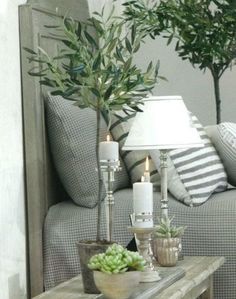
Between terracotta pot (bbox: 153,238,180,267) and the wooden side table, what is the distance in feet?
0.12

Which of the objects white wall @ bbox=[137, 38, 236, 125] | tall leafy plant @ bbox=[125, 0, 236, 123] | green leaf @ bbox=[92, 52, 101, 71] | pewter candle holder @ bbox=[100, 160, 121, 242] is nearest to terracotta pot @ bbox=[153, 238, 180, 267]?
pewter candle holder @ bbox=[100, 160, 121, 242]

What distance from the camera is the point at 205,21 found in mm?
3639

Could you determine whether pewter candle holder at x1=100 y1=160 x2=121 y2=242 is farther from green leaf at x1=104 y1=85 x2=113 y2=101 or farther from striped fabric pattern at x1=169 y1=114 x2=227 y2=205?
striped fabric pattern at x1=169 y1=114 x2=227 y2=205

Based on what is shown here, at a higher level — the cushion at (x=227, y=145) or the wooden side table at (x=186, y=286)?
the cushion at (x=227, y=145)

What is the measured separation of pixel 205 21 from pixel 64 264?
1524 millimetres

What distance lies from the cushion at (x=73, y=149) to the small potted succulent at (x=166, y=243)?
14.3 inches

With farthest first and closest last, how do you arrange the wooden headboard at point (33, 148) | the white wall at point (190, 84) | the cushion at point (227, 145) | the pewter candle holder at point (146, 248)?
the white wall at point (190, 84), the cushion at point (227, 145), the wooden headboard at point (33, 148), the pewter candle holder at point (146, 248)

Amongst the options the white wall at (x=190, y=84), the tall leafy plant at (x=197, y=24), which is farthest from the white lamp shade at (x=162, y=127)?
the white wall at (x=190, y=84)

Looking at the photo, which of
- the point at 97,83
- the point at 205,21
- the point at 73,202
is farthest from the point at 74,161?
the point at 205,21

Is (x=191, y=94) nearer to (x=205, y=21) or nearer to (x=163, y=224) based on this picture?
(x=205, y=21)

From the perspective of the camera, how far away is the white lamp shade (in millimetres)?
2426

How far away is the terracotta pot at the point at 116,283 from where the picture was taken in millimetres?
1938

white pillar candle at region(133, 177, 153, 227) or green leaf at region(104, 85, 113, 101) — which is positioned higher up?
green leaf at region(104, 85, 113, 101)

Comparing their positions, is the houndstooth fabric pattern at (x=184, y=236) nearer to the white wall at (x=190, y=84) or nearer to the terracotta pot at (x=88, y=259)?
the terracotta pot at (x=88, y=259)
